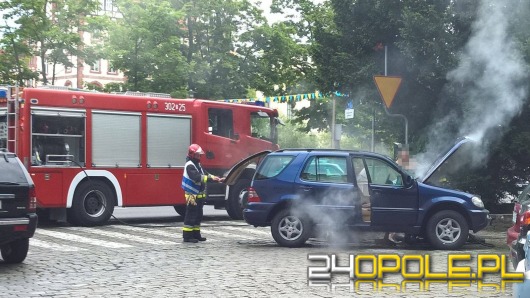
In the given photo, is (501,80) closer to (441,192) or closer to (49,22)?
(441,192)

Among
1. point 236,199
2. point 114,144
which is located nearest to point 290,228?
point 114,144

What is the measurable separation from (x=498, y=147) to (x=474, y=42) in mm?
2316

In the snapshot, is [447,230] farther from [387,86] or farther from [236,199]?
[236,199]

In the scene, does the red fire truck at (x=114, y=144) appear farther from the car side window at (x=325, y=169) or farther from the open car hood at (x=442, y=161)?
the open car hood at (x=442, y=161)

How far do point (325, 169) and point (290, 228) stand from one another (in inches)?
44.3

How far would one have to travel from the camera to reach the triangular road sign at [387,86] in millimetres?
14560

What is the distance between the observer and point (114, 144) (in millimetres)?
17562

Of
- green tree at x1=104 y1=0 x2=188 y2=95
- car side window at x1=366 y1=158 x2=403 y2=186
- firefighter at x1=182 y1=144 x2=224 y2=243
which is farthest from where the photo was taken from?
green tree at x1=104 y1=0 x2=188 y2=95

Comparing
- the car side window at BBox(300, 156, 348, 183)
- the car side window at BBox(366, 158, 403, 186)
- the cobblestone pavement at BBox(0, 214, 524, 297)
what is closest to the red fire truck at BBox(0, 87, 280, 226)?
the cobblestone pavement at BBox(0, 214, 524, 297)

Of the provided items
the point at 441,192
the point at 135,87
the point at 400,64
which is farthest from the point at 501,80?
the point at 135,87

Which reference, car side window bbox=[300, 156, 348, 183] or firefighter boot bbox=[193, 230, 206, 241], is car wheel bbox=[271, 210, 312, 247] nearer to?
car side window bbox=[300, 156, 348, 183]

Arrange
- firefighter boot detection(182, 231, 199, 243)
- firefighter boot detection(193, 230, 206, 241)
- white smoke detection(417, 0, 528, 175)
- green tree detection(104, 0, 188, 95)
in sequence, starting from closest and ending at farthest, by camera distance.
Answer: firefighter boot detection(182, 231, 199, 243) → firefighter boot detection(193, 230, 206, 241) → white smoke detection(417, 0, 528, 175) → green tree detection(104, 0, 188, 95)

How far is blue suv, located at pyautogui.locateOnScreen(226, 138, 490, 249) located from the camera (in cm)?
1286

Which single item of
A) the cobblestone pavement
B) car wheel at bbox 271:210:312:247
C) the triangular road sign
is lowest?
the cobblestone pavement
